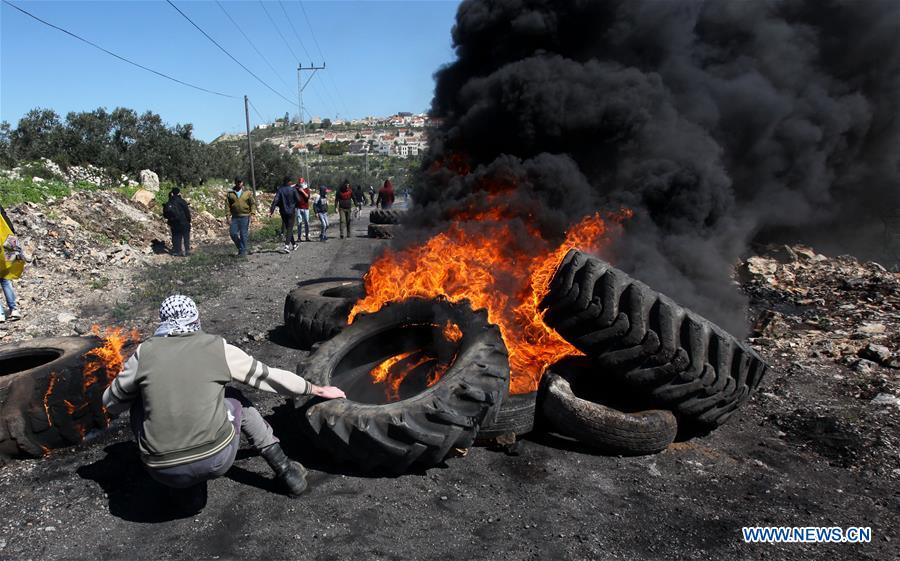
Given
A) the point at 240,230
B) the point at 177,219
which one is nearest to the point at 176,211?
the point at 177,219

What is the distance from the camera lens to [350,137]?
5664 inches

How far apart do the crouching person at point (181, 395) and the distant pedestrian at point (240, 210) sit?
10.4m

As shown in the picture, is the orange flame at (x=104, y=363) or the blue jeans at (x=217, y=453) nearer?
the blue jeans at (x=217, y=453)

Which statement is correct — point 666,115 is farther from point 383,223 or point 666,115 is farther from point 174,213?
point 174,213

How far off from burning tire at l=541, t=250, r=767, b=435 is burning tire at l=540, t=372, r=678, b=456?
0.20 m

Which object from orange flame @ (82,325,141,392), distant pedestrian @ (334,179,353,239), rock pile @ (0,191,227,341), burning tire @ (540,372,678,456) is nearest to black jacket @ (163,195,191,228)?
rock pile @ (0,191,227,341)

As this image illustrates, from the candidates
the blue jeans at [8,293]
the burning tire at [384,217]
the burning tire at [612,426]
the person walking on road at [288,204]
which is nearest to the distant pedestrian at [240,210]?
the person walking on road at [288,204]

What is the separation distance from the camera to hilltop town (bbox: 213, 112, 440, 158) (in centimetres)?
10406

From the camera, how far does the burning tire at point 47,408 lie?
4.12 m

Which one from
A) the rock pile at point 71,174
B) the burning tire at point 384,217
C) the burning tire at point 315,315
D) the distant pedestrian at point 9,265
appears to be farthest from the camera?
the burning tire at point 384,217

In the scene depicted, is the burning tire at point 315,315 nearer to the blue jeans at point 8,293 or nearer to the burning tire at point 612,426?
the burning tire at point 612,426

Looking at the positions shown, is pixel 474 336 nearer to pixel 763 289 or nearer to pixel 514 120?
pixel 514 120

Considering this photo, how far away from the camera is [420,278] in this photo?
6.05 m

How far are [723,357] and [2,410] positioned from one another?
18.9 feet
